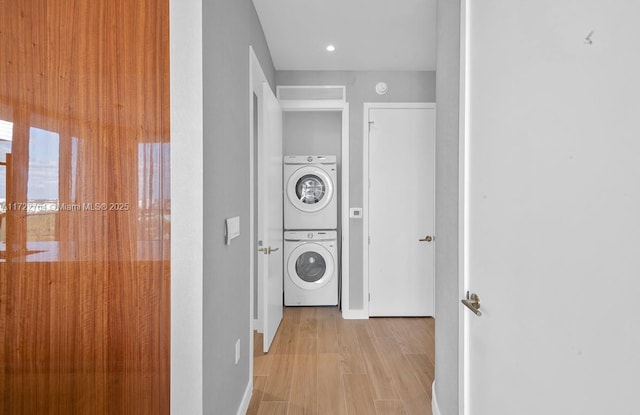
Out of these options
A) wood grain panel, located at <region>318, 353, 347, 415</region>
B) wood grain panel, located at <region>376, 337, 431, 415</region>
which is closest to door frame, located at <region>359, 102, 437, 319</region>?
wood grain panel, located at <region>376, 337, 431, 415</region>

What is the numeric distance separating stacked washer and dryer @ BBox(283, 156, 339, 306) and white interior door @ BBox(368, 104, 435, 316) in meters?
0.50

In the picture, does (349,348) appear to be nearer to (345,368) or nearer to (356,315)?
(345,368)

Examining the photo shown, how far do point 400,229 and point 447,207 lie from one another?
71.1 inches

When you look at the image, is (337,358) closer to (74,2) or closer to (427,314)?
(427,314)

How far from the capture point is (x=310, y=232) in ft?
12.2

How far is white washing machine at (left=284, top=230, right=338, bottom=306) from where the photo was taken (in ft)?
12.2

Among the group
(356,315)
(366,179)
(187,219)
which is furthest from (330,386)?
(366,179)

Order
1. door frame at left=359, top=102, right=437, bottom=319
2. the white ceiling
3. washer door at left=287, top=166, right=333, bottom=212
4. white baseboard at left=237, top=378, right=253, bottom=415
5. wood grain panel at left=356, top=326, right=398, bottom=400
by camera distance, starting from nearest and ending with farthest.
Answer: white baseboard at left=237, top=378, right=253, bottom=415, wood grain panel at left=356, top=326, right=398, bottom=400, the white ceiling, door frame at left=359, top=102, right=437, bottom=319, washer door at left=287, top=166, right=333, bottom=212

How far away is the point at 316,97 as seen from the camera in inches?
134

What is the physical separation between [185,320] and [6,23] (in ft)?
4.19

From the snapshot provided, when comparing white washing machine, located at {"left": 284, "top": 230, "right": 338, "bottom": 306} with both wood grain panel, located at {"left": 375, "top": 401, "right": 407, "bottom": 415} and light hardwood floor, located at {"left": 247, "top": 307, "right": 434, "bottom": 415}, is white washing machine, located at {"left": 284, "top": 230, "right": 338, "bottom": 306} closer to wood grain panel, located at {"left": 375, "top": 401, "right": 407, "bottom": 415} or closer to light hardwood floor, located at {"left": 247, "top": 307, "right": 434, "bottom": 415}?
light hardwood floor, located at {"left": 247, "top": 307, "right": 434, "bottom": 415}
